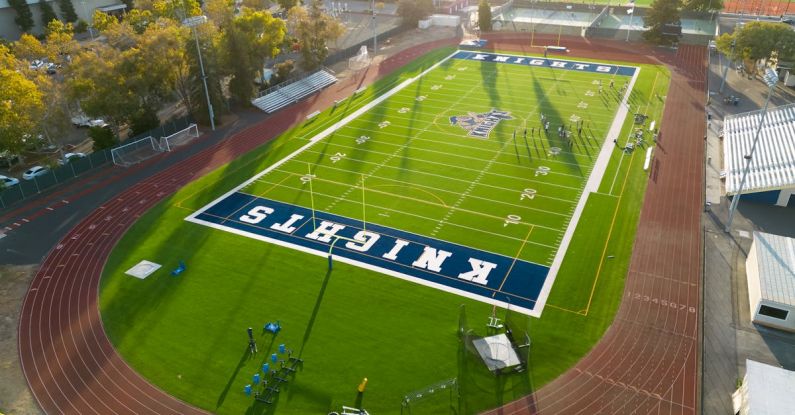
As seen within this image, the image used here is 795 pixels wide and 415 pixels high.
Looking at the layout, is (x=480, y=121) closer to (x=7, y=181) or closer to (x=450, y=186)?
(x=450, y=186)

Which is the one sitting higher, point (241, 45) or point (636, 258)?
point (241, 45)

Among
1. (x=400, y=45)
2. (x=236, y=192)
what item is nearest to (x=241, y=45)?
(x=236, y=192)

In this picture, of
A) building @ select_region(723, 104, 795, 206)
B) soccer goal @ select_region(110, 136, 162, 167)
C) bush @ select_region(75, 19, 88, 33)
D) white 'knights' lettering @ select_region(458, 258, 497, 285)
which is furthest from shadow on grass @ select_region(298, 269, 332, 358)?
bush @ select_region(75, 19, 88, 33)

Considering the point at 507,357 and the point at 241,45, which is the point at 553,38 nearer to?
A: the point at 241,45

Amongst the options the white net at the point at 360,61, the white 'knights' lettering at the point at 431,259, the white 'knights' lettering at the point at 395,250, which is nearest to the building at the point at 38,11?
the white net at the point at 360,61

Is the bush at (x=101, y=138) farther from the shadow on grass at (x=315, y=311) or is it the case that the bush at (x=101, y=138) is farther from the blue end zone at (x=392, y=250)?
the shadow on grass at (x=315, y=311)

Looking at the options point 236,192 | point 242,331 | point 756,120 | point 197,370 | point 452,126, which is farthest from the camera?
point 452,126

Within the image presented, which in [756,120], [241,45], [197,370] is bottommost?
[197,370]

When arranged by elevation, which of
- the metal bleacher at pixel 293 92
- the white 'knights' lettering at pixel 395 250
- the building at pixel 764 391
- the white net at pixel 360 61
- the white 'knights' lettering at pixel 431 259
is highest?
the white net at pixel 360 61
